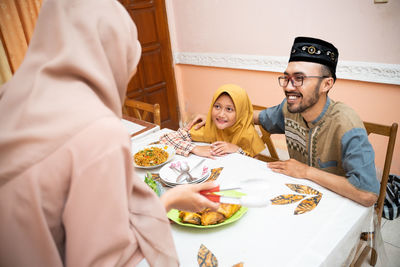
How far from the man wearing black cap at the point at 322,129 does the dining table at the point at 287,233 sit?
0.27 ft

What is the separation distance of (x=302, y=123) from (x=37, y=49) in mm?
1239

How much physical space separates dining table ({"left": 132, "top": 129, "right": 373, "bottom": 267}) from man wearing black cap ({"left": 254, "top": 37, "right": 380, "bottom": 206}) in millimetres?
83

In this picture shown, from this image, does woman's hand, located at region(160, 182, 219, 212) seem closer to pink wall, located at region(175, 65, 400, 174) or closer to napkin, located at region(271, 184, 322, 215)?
napkin, located at region(271, 184, 322, 215)

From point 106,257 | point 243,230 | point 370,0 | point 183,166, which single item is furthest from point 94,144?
point 370,0

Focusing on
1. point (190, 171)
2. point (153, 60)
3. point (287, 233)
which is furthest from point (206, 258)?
point (153, 60)

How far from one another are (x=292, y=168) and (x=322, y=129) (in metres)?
0.27

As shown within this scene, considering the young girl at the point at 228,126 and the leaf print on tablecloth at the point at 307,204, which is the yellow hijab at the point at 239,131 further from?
the leaf print on tablecloth at the point at 307,204

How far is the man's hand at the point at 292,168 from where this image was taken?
1.25 metres

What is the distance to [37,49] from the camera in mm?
658

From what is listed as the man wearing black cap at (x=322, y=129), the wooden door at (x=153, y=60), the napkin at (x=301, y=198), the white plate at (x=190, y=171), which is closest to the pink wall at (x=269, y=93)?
the wooden door at (x=153, y=60)

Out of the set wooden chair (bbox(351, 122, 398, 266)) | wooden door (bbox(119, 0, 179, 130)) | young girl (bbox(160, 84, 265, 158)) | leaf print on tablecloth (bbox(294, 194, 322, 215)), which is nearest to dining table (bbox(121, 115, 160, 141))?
young girl (bbox(160, 84, 265, 158))

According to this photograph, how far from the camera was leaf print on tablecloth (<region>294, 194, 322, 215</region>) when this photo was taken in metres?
1.07

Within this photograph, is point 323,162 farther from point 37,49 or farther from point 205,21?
point 205,21

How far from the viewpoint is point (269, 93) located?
10.6 feet
